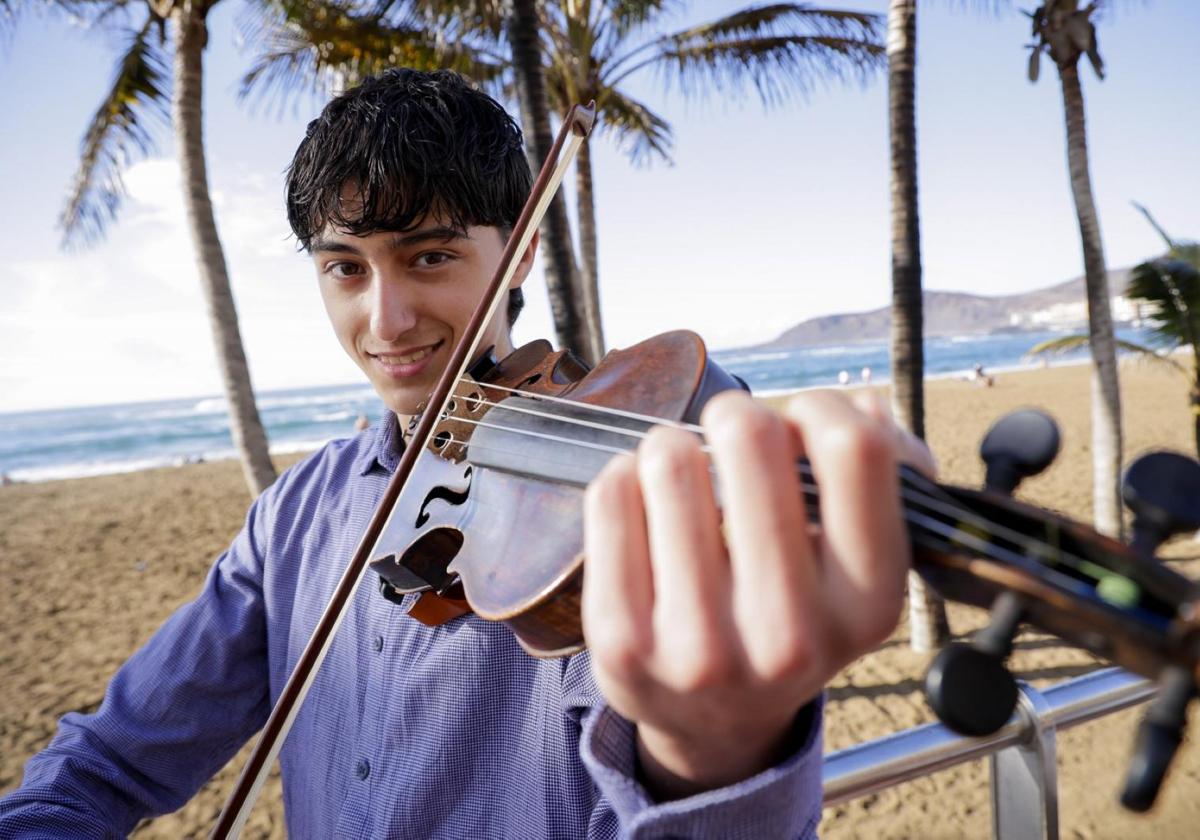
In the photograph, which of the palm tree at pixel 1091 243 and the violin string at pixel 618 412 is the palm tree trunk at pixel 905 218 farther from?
the violin string at pixel 618 412

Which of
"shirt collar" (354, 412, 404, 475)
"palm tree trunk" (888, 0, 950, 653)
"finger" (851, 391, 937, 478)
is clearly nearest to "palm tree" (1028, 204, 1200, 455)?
"palm tree trunk" (888, 0, 950, 653)

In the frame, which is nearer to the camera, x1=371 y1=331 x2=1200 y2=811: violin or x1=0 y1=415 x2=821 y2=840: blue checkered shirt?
x1=371 y1=331 x2=1200 y2=811: violin

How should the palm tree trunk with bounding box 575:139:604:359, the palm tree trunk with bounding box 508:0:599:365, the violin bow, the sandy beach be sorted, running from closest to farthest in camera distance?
the violin bow, the sandy beach, the palm tree trunk with bounding box 508:0:599:365, the palm tree trunk with bounding box 575:139:604:359

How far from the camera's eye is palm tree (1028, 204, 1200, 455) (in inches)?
227

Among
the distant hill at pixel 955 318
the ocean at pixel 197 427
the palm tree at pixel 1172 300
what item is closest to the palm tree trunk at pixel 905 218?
the palm tree at pixel 1172 300

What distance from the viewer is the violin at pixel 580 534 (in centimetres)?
54

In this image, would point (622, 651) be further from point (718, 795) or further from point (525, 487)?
point (525, 487)

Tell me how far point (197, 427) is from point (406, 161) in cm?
3511

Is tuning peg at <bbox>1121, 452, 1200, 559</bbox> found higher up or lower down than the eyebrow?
lower down

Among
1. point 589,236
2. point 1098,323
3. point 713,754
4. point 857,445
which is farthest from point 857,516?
point 589,236

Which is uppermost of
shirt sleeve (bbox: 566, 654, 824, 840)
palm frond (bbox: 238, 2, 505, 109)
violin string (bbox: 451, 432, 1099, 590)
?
palm frond (bbox: 238, 2, 505, 109)

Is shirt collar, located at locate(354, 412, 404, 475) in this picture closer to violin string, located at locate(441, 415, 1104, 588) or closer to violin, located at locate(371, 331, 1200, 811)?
violin, located at locate(371, 331, 1200, 811)

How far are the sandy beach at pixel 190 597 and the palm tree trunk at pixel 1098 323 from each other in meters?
1.06

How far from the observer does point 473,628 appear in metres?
1.21
